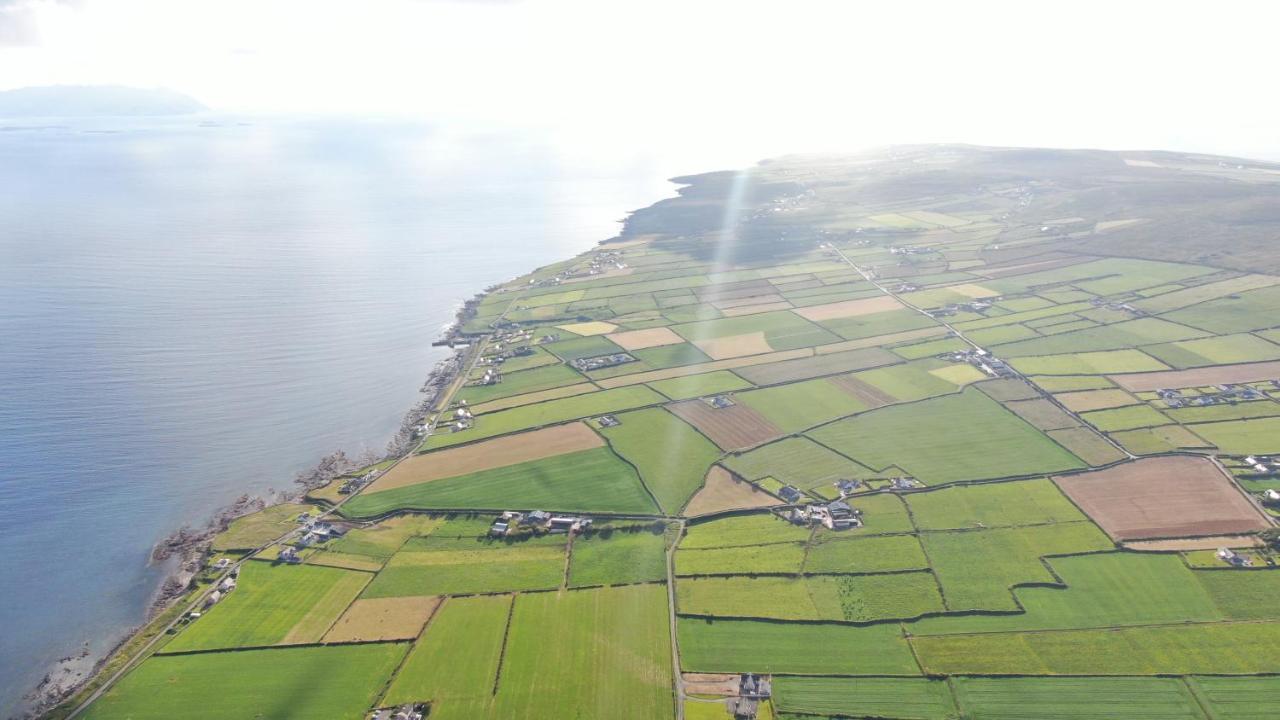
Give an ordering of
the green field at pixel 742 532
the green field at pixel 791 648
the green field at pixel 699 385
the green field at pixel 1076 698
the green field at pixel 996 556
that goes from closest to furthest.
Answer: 1. the green field at pixel 1076 698
2. the green field at pixel 791 648
3. the green field at pixel 996 556
4. the green field at pixel 742 532
5. the green field at pixel 699 385

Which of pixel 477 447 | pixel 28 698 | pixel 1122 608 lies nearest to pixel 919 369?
pixel 1122 608

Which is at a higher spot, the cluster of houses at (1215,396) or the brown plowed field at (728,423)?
the cluster of houses at (1215,396)

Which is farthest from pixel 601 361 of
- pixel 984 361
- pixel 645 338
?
pixel 984 361

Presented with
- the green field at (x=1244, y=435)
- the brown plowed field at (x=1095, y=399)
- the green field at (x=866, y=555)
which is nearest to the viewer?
the green field at (x=866, y=555)

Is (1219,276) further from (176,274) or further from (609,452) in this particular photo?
(176,274)

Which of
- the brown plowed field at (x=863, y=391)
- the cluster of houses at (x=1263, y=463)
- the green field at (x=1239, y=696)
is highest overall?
the brown plowed field at (x=863, y=391)

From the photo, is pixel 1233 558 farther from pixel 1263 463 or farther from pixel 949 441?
pixel 949 441

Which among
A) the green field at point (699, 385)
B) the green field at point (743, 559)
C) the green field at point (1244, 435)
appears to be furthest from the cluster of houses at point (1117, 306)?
the green field at point (743, 559)

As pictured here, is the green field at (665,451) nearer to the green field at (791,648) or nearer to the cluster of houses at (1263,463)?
the green field at (791,648)
